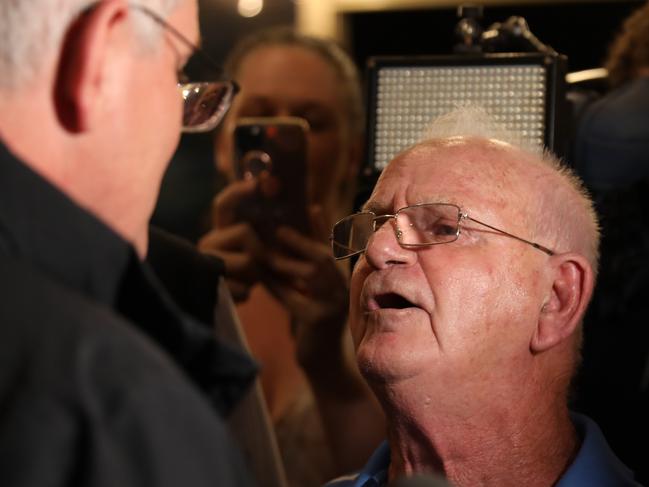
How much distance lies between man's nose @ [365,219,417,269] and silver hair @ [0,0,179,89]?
2.66 feet

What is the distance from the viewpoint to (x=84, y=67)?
2.96 feet

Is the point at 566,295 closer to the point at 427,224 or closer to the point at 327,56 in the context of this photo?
the point at 427,224

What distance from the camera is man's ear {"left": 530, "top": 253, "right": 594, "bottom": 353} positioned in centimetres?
165

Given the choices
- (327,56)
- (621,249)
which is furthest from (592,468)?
(327,56)

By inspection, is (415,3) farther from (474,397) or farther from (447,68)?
(474,397)

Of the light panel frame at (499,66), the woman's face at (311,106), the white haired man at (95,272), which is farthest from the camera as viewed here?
the woman's face at (311,106)

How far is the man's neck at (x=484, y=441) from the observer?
1.60 meters

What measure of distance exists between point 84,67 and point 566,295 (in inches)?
38.7

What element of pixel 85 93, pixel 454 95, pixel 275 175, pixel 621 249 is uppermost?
pixel 85 93

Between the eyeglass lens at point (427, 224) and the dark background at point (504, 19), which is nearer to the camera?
the eyeglass lens at point (427, 224)

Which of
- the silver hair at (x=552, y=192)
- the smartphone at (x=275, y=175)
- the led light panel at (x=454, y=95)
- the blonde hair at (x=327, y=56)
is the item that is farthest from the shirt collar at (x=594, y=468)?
the blonde hair at (x=327, y=56)

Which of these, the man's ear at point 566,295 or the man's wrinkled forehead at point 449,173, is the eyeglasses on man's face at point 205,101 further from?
the man's ear at point 566,295

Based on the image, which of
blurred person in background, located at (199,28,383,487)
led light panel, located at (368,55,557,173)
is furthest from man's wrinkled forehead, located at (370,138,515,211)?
blurred person in background, located at (199,28,383,487)

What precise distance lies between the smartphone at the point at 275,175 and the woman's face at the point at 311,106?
0.51 feet
